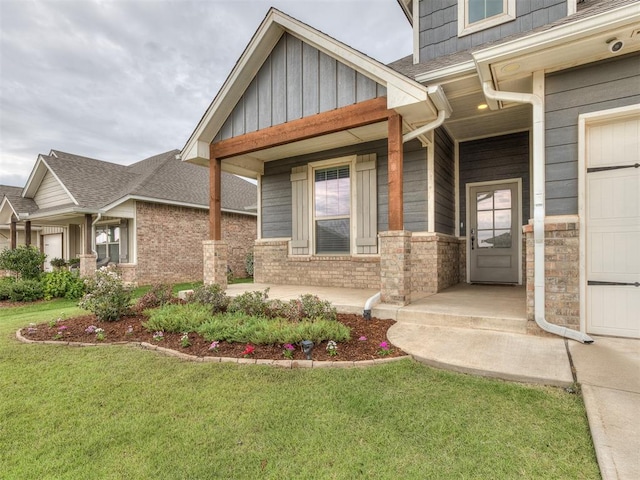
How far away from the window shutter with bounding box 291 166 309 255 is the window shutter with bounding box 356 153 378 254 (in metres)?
1.31

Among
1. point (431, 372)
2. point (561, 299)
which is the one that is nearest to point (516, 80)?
point (561, 299)

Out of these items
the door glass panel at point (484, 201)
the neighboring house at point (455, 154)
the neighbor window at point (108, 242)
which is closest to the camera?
the neighboring house at point (455, 154)

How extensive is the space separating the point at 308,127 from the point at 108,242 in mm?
9884

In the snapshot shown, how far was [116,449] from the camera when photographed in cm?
183

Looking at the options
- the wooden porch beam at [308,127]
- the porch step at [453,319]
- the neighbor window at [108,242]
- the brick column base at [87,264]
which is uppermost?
the wooden porch beam at [308,127]

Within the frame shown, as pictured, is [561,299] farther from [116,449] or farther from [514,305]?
[116,449]

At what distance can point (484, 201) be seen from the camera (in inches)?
266

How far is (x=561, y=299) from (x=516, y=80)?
2691 mm

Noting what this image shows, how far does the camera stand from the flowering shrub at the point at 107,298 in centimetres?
476

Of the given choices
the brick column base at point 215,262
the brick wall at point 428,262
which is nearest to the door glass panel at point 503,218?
the brick wall at point 428,262

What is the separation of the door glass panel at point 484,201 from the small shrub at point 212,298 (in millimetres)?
5573

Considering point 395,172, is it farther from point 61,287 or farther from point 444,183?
point 61,287

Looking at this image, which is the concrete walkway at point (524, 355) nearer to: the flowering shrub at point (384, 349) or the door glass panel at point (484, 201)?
the flowering shrub at point (384, 349)

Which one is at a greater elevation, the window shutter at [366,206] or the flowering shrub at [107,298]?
the window shutter at [366,206]
